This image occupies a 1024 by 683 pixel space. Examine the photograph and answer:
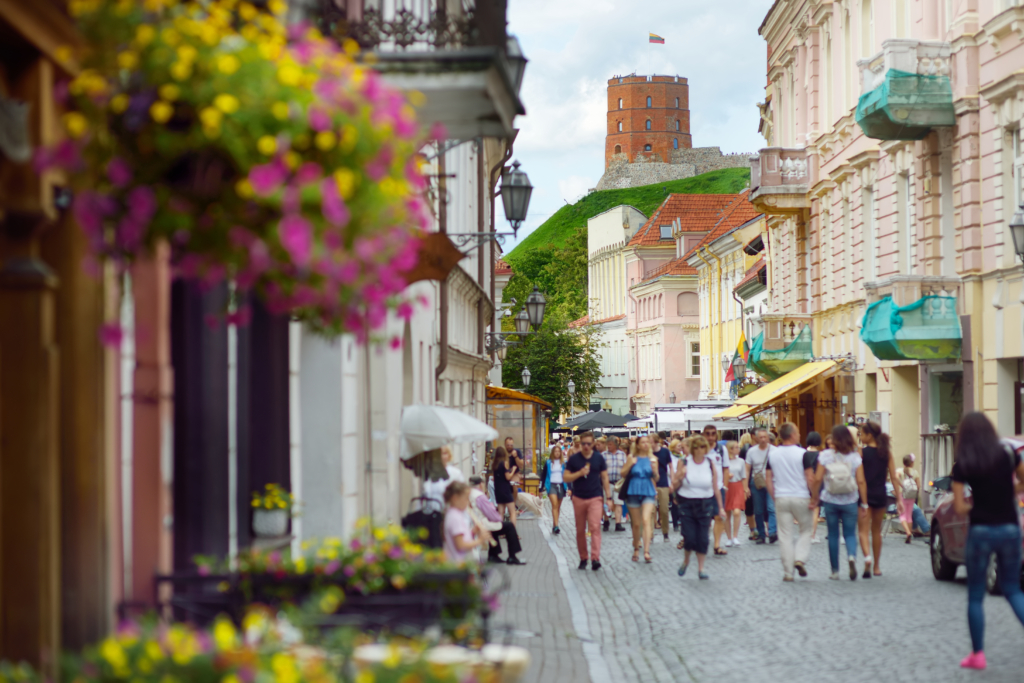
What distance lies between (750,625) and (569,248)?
10486 cm

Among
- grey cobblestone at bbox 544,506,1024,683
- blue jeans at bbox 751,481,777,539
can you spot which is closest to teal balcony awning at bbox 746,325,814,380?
blue jeans at bbox 751,481,777,539

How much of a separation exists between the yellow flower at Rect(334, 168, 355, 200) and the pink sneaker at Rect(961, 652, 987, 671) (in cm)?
716

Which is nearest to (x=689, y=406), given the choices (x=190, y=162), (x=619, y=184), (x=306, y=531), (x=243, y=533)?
(x=306, y=531)

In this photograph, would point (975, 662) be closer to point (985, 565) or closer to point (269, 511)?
point (985, 565)

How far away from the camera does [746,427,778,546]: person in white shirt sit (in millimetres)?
22203

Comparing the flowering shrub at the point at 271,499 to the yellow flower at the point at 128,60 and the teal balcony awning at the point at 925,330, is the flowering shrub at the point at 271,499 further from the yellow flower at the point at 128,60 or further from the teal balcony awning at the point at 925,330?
the teal balcony awning at the point at 925,330

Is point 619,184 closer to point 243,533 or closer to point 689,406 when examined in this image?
point 689,406

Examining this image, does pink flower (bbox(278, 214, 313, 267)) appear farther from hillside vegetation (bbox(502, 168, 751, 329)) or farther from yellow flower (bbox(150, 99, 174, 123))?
hillside vegetation (bbox(502, 168, 751, 329))

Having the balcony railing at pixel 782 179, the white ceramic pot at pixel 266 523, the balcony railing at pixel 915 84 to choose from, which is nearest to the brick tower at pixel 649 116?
the balcony railing at pixel 782 179

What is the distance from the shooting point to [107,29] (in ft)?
14.2

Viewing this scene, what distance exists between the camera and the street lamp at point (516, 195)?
19359mm

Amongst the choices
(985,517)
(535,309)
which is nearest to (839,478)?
(985,517)

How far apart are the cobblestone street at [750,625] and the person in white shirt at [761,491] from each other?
3.27m

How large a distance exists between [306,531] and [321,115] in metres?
7.47
